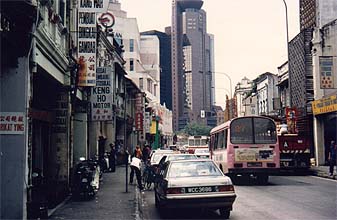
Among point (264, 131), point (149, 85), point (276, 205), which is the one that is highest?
point (149, 85)

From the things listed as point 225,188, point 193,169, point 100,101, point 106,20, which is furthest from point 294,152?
point 225,188

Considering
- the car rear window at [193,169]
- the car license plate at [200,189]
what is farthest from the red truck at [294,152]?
the car license plate at [200,189]

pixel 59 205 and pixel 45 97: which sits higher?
pixel 45 97

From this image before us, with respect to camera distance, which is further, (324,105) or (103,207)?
(324,105)

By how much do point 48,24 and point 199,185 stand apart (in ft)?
21.0

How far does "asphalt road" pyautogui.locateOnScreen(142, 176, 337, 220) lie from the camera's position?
1223 centimetres

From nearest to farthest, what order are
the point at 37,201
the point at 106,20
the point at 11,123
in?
the point at 11,123 → the point at 37,201 → the point at 106,20

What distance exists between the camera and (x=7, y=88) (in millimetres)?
10812

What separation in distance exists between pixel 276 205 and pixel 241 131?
7.85 m

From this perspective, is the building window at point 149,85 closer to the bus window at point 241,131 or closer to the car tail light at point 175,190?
the bus window at point 241,131

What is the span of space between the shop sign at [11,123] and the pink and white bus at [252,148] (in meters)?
12.3

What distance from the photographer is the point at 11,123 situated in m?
10.6

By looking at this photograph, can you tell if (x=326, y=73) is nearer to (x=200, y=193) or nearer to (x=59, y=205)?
(x=200, y=193)

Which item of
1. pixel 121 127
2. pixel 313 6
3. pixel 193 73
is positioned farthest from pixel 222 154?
pixel 193 73
